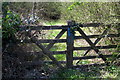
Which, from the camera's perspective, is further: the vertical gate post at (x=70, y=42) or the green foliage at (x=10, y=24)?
the vertical gate post at (x=70, y=42)

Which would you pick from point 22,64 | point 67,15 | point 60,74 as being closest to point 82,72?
point 60,74

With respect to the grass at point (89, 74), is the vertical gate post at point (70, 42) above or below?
above

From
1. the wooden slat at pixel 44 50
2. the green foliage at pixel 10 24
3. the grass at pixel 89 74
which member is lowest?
the grass at pixel 89 74

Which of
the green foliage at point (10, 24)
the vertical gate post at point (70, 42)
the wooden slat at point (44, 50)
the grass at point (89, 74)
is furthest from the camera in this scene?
the vertical gate post at point (70, 42)

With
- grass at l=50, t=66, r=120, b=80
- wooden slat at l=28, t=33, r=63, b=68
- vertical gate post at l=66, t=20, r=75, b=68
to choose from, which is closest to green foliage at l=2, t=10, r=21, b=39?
wooden slat at l=28, t=33, r=63, b=68

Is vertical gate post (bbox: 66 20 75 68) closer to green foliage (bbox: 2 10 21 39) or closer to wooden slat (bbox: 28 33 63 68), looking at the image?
wooden slat (bbox: 28 33 63 68)

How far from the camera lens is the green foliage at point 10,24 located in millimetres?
4535

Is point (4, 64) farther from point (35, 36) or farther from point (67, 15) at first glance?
point (67, 15)

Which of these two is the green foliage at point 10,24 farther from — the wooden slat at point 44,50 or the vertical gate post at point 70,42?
the vertical gate post at point 70,42

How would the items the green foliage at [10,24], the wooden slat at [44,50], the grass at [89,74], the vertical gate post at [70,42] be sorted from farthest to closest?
the vertical gate post at [70,42], the wooden slat at [44,50], the grass at [89,74], the green foliage at [10,24]

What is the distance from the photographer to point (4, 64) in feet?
15.4

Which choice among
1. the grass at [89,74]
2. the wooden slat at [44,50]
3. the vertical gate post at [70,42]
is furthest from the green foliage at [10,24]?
the grass at [89,74]

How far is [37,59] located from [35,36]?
679 millimetres

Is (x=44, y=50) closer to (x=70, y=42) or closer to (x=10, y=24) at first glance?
(x=70, y=42)
